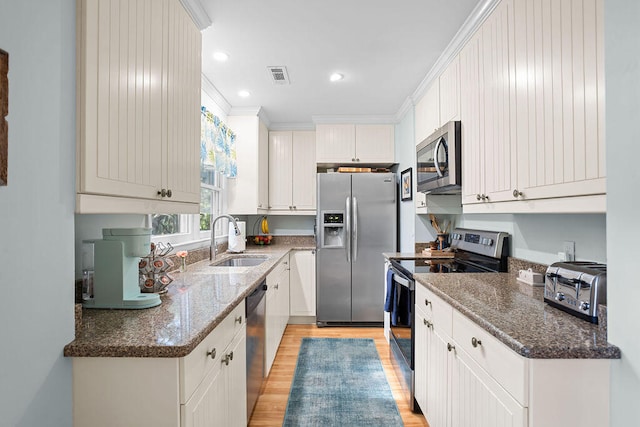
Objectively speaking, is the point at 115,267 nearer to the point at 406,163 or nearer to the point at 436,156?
the point at 436,156

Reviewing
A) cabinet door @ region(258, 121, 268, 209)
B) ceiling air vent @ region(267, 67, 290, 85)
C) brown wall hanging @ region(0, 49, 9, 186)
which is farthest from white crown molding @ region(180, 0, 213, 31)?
cabinet door @ region(258, 121, 268, 209)

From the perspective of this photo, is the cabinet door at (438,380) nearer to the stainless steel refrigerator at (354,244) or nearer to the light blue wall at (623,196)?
the light blue wall at (623,196)

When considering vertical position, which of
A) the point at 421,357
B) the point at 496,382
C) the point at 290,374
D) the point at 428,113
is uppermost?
the point at 428,113

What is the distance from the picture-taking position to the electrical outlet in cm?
161

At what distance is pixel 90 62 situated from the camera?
40.3 inches

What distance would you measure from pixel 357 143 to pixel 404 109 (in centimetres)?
68

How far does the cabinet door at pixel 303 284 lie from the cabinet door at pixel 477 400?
98.5 inches

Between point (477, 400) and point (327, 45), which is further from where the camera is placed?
point (327, 45)

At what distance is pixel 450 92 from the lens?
2.35m

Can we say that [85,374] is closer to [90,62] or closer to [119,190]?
[119,190]

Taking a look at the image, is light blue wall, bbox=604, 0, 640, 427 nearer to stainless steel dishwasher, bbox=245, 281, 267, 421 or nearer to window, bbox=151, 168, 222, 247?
stainless steel dishwasher, bbox=245, 281, 267, 421

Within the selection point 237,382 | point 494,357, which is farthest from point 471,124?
point 237,382

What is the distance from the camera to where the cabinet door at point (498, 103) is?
160 centimetres

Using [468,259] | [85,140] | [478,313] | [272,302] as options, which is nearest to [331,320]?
[272,302]
